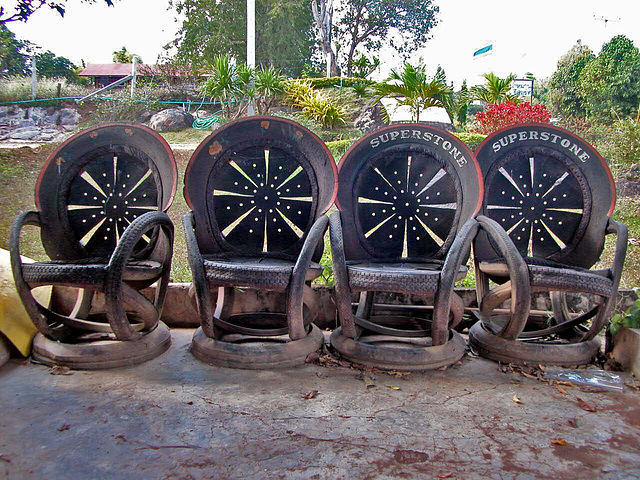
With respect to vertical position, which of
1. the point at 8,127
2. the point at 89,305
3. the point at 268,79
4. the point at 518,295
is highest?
the point at 268,79

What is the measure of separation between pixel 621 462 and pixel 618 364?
1.08 metres

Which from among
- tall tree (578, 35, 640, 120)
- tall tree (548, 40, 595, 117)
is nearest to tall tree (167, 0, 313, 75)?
tall tree (548, 40, 595, 117)

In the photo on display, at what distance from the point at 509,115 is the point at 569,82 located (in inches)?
161

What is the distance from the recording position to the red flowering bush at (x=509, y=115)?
602cm

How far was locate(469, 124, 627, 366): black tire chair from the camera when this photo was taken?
9.14 feet

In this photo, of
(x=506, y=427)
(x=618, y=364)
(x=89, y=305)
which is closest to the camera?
(x=506, y=427)

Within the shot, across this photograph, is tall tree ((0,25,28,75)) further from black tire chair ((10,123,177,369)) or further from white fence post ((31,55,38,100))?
black tire chair ((10,123,177,369))

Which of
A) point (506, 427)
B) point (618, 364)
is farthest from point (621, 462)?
point (618, 364)

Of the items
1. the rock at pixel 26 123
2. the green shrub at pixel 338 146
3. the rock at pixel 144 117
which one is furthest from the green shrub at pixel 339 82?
the rock at pixel 26 123

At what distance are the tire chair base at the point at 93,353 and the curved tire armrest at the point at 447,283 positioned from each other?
1530 millimetres

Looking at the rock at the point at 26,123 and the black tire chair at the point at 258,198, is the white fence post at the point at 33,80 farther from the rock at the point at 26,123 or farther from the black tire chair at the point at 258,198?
the black tire chair at the point at 258,198

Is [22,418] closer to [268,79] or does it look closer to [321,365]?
[321,365]

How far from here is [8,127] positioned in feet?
15.3

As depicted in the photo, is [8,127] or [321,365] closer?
[321,365]
